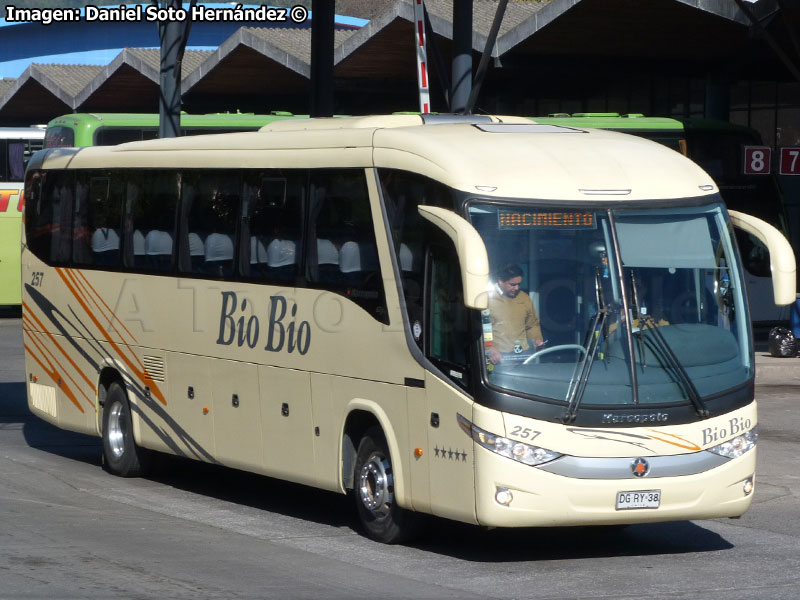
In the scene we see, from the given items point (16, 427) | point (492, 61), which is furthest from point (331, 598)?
point (492, 61)

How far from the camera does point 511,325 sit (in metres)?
9.62

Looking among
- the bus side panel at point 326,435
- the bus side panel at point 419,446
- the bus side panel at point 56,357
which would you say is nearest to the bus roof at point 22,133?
the bus side panel at point 56,357

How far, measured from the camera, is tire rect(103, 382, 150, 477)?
47.2 ft

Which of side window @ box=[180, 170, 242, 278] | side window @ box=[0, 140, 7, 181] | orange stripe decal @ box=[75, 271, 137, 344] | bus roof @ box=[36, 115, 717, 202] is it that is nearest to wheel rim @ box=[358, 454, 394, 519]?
bus roof @ box=[36, 115, 717, 202]

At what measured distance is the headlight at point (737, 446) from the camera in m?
9.86

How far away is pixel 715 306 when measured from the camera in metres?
10.1

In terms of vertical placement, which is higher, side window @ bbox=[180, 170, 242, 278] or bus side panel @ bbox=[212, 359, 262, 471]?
side window @ bbox=[180, 170, 242, 278]

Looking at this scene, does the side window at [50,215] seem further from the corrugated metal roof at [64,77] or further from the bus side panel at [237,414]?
the corrugated metal roof at [64,77]

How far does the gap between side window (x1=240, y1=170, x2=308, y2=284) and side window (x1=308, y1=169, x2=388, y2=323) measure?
0.73 ft

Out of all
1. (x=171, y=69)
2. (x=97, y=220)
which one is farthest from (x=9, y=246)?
(x=97, y=220)

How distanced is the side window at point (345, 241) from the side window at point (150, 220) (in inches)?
97.2

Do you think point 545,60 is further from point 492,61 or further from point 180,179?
point 180,179

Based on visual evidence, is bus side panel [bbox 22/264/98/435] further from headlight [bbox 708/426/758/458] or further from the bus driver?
headlight [bbox 708/426/758/458]

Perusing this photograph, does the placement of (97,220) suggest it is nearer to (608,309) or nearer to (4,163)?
(608,309)
